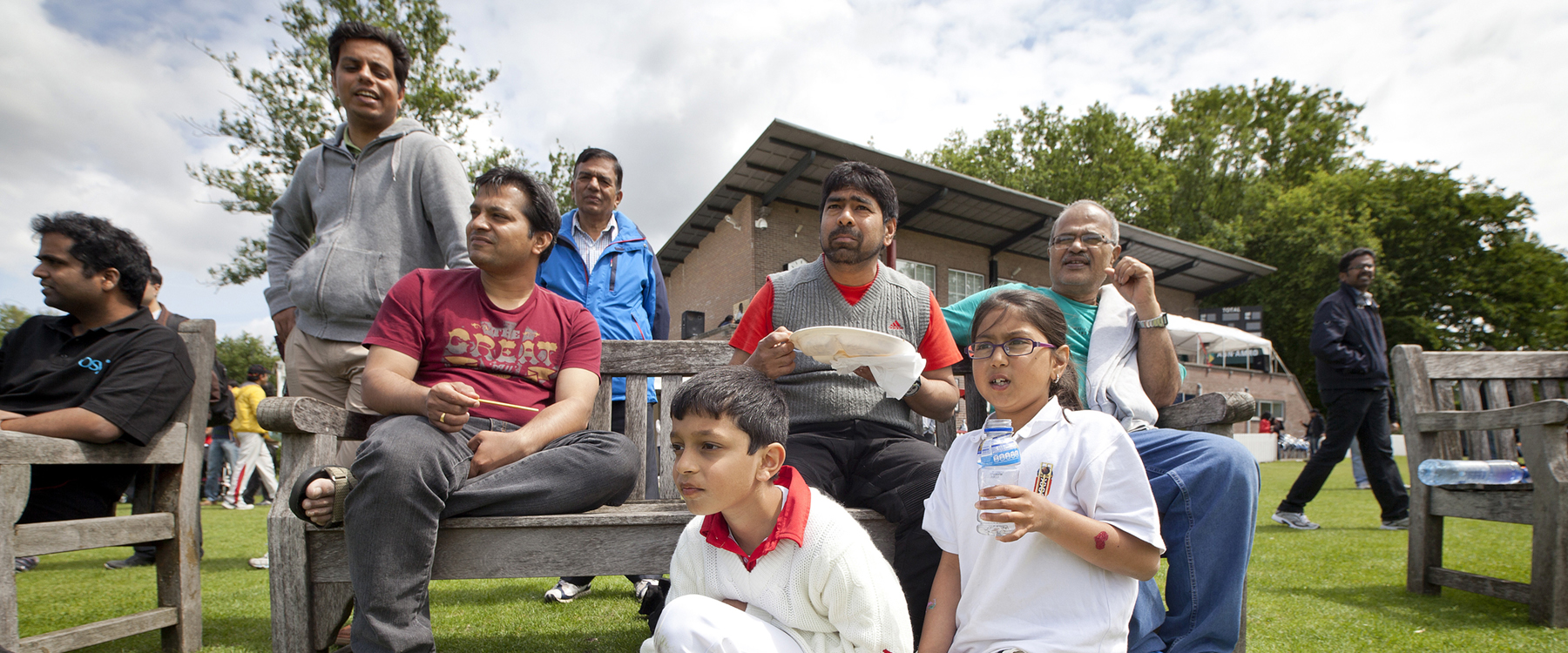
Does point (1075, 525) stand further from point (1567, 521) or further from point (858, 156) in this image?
point (858, 156)

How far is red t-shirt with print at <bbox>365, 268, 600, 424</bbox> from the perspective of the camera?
2584mm

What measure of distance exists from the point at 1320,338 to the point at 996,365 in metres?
5.63

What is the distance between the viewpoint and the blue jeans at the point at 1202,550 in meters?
2.18

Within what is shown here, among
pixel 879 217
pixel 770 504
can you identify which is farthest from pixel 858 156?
pixel 770 504

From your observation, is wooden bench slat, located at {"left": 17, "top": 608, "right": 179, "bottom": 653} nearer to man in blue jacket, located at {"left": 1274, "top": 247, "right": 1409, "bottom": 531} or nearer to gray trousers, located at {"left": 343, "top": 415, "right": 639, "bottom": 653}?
gray trousers, located at {"left": 343, "top": 415, "right": 639, "bottom": 653}

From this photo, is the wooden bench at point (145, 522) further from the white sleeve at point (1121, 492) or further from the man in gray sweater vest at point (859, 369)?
the white sleeve at point (1121, 492)

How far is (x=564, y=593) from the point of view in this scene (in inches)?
159

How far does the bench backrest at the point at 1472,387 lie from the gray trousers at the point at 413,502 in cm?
427

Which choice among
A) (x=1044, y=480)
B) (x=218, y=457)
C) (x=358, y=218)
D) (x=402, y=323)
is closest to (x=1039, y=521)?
(x=1044, y=480)

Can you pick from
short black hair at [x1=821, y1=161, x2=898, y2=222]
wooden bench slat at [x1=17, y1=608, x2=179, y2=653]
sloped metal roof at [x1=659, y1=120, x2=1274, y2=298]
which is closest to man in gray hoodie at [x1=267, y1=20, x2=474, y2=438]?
wooden bench slat at [x1=17, y1=608, x2=179, y2=653]

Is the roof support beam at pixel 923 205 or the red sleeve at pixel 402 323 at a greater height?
the roof support beam at pixel 923 205

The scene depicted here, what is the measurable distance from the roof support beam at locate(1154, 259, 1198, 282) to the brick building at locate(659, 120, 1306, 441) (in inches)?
3.7

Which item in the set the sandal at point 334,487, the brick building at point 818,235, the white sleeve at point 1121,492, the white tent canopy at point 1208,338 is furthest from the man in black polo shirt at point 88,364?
the white tent canopy at point 1208,338

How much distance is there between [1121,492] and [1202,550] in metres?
0.61
